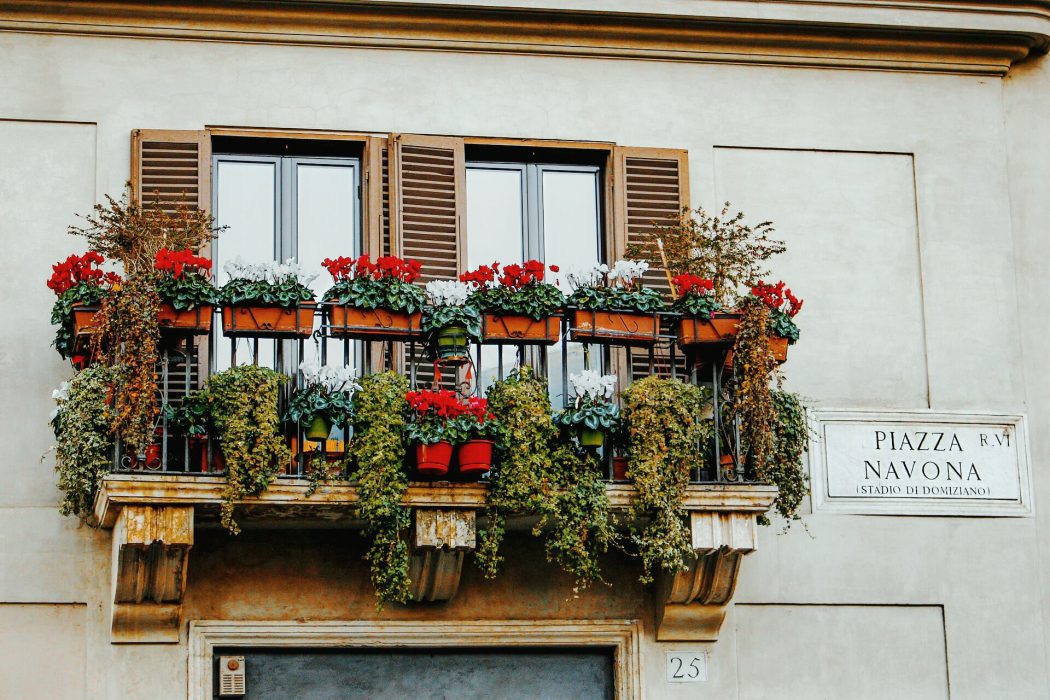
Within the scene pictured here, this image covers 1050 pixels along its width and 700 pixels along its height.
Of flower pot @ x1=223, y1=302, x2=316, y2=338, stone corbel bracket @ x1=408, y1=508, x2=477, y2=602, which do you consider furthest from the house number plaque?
flower pot @ x1=223, y1=302, x2=316, y2=338

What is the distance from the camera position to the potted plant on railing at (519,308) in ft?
37.4

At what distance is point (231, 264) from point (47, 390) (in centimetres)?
144

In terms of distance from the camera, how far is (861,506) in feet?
40.8

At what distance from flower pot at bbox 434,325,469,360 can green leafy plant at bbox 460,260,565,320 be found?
20cm

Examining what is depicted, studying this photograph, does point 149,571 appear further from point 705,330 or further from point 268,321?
point 705,330

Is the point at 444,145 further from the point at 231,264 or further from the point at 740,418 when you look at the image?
the point at 740,418

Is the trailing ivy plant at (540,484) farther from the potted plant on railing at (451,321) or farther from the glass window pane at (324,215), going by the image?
the glass window pane at (324,215)

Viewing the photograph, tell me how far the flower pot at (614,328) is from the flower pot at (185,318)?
2.11 meters

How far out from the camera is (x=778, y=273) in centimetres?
1278

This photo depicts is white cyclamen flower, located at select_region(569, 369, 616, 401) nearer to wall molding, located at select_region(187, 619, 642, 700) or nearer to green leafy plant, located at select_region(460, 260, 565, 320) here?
green leafy plant, located at select_region(460, 260, 565, 320)

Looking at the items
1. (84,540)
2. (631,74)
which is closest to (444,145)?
(631,74)

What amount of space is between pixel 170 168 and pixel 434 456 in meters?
2.74

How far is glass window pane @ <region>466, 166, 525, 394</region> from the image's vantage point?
1276cm

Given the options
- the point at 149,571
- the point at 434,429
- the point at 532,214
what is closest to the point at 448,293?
the point at 434,429
